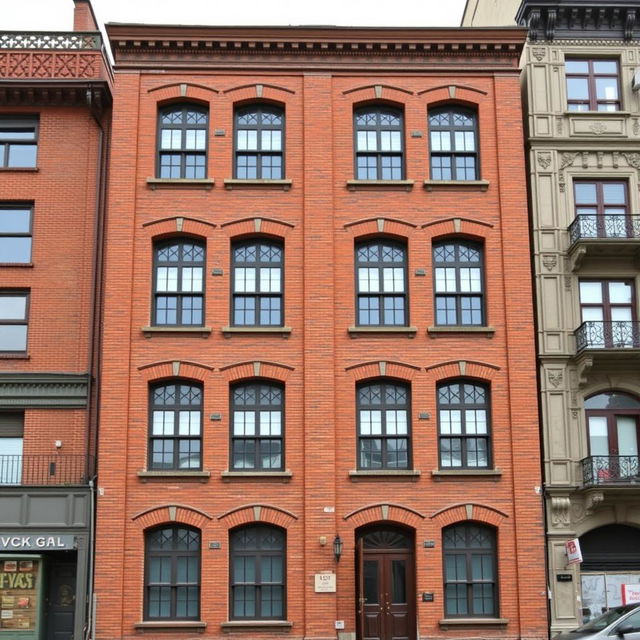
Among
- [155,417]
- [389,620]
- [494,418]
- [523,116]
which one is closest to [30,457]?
[155,417]

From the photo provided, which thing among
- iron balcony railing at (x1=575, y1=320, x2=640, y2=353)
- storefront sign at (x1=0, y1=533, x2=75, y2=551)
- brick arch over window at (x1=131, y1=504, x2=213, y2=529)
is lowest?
storefront sign at (x1=0, y1=533, x2=75, y2=551)

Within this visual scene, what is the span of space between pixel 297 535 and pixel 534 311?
28.8 feet

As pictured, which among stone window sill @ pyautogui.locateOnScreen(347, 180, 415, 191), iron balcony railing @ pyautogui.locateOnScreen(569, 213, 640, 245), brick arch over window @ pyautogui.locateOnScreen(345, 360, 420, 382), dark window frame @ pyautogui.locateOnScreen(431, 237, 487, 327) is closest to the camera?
brick arch over window @ pyautogui.locateOnScreen(345, 360, 420, 382)

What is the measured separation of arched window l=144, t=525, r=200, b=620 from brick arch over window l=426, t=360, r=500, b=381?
7.33m

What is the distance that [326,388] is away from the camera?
26.6m

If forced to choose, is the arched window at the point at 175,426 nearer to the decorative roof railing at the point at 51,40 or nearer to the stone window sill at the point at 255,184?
the stone window sill at the point at 255,184

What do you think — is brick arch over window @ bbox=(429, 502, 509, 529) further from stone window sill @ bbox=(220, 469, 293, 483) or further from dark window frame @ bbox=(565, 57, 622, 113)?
dark window frame @ bbox=(565, 57, 622, 113)

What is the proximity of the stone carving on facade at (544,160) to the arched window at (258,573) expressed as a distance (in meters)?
12.2

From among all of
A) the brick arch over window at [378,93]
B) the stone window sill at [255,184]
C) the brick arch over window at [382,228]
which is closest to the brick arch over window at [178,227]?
the stone window sill at [255,184]

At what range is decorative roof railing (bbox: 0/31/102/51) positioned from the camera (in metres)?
29.5

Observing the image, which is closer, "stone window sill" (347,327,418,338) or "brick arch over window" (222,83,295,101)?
"stone window sill" (347,327,418,338)

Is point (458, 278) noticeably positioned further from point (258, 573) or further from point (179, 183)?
point (258, 573)

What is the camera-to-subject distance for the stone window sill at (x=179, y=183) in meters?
27.9

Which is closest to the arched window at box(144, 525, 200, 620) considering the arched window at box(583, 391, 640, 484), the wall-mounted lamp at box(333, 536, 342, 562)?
the wall-mounted lamp at box(333, 536, 342, 562)
